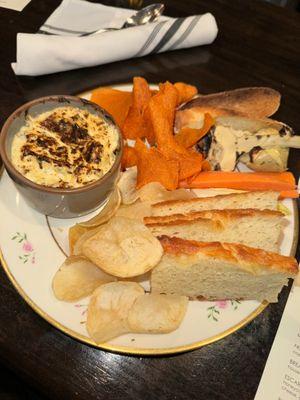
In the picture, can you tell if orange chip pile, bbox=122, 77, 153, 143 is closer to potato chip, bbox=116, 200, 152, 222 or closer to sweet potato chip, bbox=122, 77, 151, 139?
sweet potato chip, bbox=122, 77, 151, 139

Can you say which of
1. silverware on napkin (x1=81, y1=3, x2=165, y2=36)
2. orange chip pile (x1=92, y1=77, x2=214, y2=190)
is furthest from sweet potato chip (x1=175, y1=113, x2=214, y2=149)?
silverware on napkin (x1=81, y1=3, x2=165, y2=36)

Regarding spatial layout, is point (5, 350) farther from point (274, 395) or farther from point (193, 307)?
point (274, 395)

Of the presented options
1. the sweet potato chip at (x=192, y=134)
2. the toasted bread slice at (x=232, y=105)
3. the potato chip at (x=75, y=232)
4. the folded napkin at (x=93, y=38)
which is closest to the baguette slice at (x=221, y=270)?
the potato chip at (x=75, y=232)

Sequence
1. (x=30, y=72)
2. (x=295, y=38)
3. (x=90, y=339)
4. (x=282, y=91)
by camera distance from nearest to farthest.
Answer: (x=90, y=339), (x=30, y=72), (x=282, y=91), (x=295, y=38)

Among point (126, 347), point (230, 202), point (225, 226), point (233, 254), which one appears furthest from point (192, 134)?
point (126, 347)

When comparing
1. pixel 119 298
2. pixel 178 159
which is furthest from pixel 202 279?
pixel 178 159
